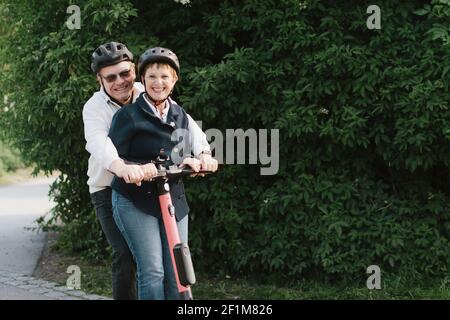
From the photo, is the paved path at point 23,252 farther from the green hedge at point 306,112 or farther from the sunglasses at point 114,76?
the sunglasses at point 114,76

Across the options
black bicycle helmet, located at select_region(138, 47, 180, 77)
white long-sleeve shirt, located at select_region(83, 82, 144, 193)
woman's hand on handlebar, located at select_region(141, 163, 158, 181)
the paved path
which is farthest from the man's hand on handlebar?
the paved path

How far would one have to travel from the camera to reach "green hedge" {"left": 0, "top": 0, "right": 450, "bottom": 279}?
624cm

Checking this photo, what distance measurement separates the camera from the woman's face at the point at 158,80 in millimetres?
4230

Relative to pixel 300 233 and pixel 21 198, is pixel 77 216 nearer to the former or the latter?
pixel 300 233

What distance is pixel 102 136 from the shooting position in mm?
4320

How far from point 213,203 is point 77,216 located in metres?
2.72

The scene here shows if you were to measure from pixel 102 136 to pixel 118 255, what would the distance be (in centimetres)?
82

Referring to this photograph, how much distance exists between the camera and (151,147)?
167 inches

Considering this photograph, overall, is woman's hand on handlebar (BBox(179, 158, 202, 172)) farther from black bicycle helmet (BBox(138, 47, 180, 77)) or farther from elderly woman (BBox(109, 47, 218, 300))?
black bicycle helmet (BBox(138, 47, 180, 77))

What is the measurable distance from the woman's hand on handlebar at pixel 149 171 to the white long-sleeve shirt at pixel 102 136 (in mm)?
239

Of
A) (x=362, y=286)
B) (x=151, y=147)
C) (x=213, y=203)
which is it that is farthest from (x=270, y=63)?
(x=151, y=147)

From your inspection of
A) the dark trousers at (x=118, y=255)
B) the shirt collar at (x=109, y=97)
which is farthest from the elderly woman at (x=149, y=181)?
the dark trousers at (x=118, y=255)

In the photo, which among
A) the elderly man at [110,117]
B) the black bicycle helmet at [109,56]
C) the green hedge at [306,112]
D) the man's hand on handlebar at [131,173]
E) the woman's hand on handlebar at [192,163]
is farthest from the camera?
the green hedge at [306,112]

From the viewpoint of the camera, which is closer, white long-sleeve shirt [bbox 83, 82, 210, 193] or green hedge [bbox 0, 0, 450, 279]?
white long-sleeve shirt [bbox 83, 82, 210, 193]
